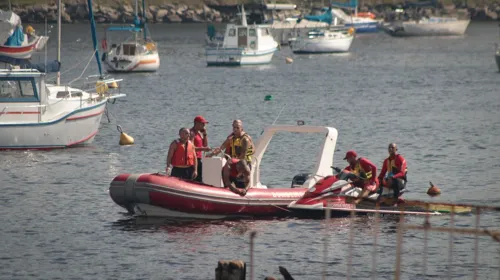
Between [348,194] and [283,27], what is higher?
[348,194]

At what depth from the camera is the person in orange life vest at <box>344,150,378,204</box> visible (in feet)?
88.4

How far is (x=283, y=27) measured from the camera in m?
126

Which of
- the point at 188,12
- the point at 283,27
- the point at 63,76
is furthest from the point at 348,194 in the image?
the point at 188,12

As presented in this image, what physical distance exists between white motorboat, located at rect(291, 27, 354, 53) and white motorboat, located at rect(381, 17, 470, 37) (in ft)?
127

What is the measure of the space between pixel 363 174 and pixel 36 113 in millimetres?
14276

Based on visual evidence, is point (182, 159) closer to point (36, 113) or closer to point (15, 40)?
point (36, 113)

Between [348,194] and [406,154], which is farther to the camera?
[406,154]

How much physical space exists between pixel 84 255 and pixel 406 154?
18.1 metres

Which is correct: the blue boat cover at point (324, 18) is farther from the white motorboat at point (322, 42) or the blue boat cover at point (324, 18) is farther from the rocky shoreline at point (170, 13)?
the rocky shoreline at point (170, 13)

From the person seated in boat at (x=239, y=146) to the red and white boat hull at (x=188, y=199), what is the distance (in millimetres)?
795

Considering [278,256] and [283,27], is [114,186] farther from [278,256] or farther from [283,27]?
[283,27]

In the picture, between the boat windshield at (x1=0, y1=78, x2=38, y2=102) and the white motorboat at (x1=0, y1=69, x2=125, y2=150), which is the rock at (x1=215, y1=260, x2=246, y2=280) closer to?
the white motorboat at (x1=0, y1=69, x2=125, y2=150)

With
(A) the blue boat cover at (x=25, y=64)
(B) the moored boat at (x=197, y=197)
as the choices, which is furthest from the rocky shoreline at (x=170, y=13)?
(B) the moored boat at (x=197, y=197)

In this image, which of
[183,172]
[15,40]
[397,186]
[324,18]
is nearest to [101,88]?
[183,172]
